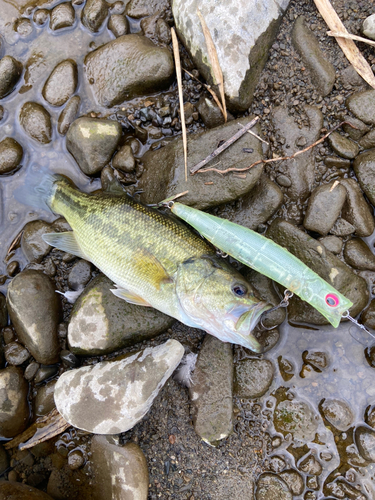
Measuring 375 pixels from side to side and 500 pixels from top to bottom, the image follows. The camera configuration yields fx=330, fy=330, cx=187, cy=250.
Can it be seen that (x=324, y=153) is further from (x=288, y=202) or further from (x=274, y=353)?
(x=274, y=353)

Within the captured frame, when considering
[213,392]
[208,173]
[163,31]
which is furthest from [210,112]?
[213,392]

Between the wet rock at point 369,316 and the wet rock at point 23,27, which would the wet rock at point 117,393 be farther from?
the wet rock at point 23,27

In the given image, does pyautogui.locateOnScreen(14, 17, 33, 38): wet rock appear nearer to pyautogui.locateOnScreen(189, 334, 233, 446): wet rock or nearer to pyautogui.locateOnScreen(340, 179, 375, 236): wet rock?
pyautogui.locateOnScreen(340, 179, 375, 236): wet rock

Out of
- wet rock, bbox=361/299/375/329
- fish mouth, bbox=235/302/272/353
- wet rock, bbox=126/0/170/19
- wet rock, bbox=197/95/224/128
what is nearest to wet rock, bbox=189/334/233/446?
fish mouth, bbox=235/302/272/353

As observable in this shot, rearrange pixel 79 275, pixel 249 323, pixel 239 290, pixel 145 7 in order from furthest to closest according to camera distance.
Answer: pixel 145 7
pixel 79 275
pixel 239 290
pixel 249 323

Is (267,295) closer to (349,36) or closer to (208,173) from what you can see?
(208,173)

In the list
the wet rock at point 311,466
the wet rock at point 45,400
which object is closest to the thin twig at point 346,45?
the wet rock at point 311,466

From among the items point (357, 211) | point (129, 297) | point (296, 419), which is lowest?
point (296, 419)

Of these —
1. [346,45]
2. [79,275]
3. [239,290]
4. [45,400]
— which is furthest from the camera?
[79,275]
